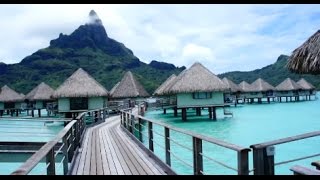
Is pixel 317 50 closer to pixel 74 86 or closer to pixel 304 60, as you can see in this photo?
pixel 304 60

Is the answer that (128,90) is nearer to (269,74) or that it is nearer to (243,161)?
(243,161)

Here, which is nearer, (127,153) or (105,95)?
(127,153)

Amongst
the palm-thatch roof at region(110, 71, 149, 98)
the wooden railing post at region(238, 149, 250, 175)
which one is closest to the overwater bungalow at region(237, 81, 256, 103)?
the palm-thatch roof at region(110, 71, 149, 98)

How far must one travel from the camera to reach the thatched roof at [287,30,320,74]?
32.6 ft

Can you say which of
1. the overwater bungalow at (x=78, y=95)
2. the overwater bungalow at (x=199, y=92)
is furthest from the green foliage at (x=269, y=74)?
the overwater bungalow at (x=78, y=95)

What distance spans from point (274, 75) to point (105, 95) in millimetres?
72696

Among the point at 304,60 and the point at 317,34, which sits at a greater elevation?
the point at 317,34

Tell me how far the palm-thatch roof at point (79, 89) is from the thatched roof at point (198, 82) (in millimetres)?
5337

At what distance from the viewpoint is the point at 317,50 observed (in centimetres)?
987

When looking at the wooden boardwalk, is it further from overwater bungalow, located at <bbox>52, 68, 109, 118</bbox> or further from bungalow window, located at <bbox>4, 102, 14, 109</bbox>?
bungalow window, located at <bbox>4, 102, 14, 109</bbox>

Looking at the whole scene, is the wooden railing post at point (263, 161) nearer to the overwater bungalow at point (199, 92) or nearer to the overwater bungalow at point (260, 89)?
the overwater bungalow at point (199, 92)

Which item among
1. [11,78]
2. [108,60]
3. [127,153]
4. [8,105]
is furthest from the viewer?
[108,60]

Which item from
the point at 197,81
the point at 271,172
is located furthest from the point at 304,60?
the point at 197,81

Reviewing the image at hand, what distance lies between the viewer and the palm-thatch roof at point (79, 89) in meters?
26.9
